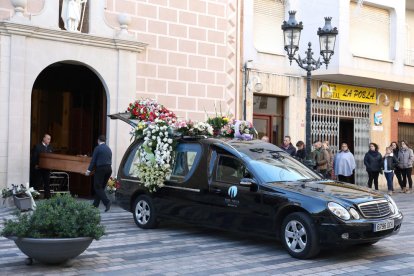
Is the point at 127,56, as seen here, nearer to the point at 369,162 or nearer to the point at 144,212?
the point at 144,212

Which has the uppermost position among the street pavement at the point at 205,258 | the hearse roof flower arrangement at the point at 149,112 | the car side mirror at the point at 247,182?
the hearse roof flower arrangement at the point at 149,112

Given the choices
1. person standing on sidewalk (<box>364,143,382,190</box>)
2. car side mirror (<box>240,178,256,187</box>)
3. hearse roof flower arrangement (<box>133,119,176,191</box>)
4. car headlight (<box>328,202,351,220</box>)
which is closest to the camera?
car headlight (<box>328,202,351,220</box>)

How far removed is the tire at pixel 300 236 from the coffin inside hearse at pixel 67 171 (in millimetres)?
7166

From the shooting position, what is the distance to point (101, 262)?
7.78 m

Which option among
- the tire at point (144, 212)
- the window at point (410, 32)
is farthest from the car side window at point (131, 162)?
the window at point (410, 32)

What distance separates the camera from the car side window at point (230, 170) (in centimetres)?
919

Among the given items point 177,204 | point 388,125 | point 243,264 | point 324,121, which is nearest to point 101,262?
point 243,264

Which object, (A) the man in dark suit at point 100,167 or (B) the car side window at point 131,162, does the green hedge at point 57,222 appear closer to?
(B) the car side window at point 131,162

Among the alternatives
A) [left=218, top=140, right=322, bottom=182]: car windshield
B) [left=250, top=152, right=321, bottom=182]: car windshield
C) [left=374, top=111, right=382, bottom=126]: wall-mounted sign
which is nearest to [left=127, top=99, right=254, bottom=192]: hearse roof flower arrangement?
[left=218, top=140, right=322, bottom=182]: car windshield

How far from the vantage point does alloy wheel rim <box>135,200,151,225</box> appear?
10758 mm

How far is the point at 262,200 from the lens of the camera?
28.5 ft

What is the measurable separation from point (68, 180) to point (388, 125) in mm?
12211

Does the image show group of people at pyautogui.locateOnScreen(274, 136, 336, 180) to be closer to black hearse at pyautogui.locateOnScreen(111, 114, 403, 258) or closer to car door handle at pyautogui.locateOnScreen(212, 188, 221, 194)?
black hearse at pyautogui.locateOnScreen(111, 114, 403, 258)

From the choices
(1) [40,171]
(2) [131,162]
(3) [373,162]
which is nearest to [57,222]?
(2) [131,162]
